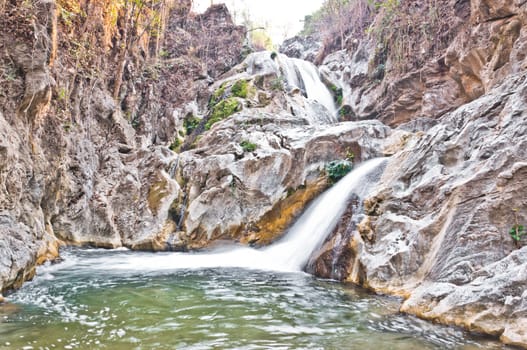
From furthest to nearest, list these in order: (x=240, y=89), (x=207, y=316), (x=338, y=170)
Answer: (x=240, y=89) → (x=338, y=170) → (x=207, y=316)

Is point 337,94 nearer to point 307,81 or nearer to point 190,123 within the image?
point 307,81

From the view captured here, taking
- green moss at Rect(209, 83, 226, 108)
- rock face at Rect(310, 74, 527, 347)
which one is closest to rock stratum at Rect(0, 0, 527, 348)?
rock face at Rect(310, 74, 527, 347)

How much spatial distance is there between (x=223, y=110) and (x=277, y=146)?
15.9 feet

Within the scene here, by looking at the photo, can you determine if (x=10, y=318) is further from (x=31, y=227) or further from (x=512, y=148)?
(x=512, y=148)

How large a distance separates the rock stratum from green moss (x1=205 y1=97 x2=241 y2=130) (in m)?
0.07

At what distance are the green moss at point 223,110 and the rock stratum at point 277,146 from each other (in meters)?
0.07

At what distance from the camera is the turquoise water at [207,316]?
12.0 feet

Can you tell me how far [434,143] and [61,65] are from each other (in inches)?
392

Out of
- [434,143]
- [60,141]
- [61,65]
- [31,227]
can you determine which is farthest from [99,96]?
[434,143]

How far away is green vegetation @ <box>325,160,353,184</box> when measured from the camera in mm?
10273

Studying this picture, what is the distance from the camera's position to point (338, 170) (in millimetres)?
10297

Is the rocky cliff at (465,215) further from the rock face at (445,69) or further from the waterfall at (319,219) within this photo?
the waterfall at (319,219)

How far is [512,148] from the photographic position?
17.4ft

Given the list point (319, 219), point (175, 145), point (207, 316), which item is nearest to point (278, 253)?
point (319, 219)
